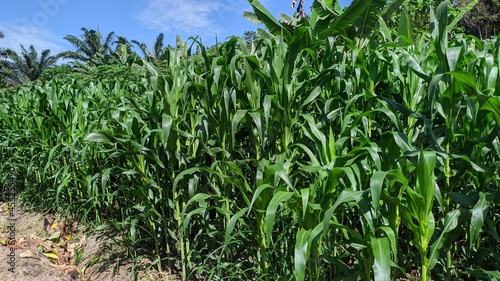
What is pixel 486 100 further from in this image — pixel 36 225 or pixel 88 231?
pixel 36 225

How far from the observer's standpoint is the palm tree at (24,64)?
97.0 feet

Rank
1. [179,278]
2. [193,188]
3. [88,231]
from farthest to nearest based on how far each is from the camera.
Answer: [88,231] < [179,278] < [193,188]

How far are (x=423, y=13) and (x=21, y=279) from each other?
A: 9128 mm

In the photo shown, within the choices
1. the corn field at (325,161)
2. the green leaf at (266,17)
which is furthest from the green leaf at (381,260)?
the green leaf at (266,17)

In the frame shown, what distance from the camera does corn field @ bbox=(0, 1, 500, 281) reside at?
1505mm

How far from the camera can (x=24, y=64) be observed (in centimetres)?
3225

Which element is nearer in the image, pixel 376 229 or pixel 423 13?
pixel 376 229

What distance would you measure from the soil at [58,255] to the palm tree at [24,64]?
29206 mm

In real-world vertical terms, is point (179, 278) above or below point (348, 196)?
below

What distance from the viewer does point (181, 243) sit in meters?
2.32

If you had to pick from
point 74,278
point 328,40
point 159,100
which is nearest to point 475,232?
point 328,40

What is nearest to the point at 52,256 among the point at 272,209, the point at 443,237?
the point at 272,209

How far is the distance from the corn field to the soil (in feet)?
0.58

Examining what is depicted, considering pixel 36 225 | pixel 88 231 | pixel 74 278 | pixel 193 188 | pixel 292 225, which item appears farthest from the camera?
pixel 36 225
